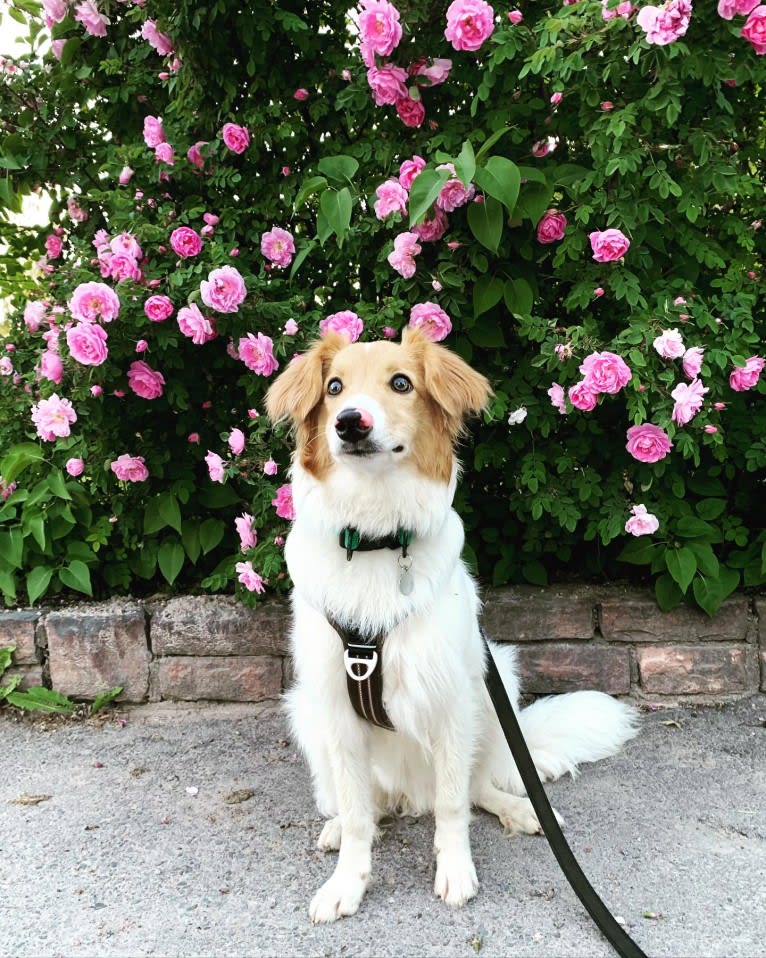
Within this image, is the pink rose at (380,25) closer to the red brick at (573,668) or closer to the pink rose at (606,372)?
the pink rose at (606,372)

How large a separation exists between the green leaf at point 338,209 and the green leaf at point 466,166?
0.41 metres

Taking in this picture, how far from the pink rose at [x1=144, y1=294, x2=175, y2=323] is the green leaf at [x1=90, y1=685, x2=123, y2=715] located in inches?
64.7

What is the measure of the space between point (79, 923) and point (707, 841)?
1.86 metres

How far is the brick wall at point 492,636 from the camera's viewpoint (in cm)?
325

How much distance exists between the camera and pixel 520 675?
3.31 m

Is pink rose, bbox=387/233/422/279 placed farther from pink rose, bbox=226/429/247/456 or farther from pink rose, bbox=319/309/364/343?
pink rose, bbox=226/429/247/456

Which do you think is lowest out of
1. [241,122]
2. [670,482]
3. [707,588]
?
[707,588]

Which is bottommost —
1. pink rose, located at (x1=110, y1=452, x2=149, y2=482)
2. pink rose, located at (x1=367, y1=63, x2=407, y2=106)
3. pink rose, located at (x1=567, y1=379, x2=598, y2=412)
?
pink rose, located at (x1=110, y1=452, x2=149, y2=482)

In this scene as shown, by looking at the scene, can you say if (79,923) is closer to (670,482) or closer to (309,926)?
(309,926)

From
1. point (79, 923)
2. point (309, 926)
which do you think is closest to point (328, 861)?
point (309, 926)

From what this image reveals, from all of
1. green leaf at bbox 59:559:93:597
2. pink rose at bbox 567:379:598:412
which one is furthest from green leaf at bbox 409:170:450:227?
green leaf at bbox 59:559:93:597

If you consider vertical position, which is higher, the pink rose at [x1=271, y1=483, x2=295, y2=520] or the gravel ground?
the pink rose at [x1=271, y1=483, x2=295, y2=520]

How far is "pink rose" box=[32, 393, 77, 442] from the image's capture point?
2.95 metres

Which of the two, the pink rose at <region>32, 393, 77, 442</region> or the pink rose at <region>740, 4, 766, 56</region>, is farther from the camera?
the pink rose at <region>32, 393, 77, 442</region>
